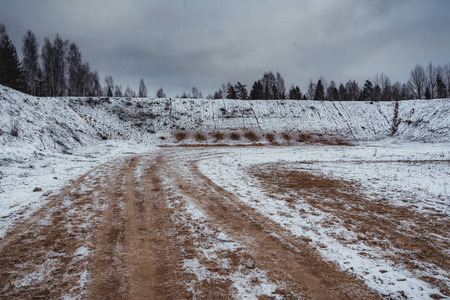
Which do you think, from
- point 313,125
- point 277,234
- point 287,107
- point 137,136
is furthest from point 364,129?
point 277,234

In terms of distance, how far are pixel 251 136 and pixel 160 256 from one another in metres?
29.5

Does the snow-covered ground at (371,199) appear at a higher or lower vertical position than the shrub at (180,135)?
lower

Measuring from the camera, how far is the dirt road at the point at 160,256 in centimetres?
278

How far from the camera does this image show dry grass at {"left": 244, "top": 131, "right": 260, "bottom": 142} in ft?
104

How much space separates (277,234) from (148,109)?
3516 centimetres

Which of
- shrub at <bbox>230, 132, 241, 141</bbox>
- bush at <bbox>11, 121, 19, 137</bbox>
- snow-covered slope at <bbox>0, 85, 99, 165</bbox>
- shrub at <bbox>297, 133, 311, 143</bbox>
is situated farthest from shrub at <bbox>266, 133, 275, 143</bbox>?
bush at <bbox>11, 121, 19, 137</bbox>

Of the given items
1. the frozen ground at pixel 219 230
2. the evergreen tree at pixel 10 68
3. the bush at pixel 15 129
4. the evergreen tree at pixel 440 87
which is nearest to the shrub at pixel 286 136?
the frozen ground at pixel 219 230

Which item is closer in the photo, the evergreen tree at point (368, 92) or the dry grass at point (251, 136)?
the dry grass at point (251, 136)

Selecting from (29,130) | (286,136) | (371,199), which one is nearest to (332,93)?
(286,136)

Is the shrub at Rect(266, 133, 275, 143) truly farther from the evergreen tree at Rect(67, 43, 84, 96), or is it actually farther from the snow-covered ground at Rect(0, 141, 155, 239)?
the evergreen tree at Rect(67, 43, 84, 96)

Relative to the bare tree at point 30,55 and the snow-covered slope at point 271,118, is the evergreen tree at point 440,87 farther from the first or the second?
the bare tree at point 30,55

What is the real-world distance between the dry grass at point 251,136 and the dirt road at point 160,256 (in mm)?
26018

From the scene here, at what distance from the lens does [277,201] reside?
6426 mm

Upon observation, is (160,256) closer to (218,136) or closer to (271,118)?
(218,136)
